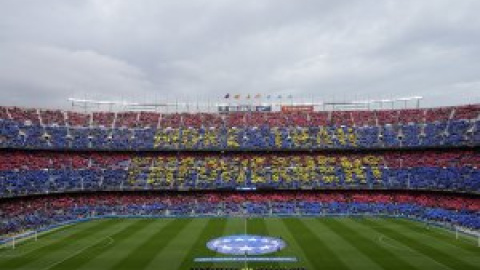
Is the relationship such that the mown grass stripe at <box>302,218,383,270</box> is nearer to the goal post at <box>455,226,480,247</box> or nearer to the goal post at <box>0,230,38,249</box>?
the goal post at <box>455,226,480,247</box>

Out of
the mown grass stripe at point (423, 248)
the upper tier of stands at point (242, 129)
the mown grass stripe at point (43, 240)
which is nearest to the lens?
the mown grass stripe at point (423, 248)

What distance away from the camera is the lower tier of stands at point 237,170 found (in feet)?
232

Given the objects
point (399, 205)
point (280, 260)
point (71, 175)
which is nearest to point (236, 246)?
point (280, 260)

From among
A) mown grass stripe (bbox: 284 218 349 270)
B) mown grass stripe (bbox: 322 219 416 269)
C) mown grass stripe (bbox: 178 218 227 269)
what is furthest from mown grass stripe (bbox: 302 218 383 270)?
mown grass stripe (bbox: 178 218 227 269)

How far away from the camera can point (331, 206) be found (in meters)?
71.6

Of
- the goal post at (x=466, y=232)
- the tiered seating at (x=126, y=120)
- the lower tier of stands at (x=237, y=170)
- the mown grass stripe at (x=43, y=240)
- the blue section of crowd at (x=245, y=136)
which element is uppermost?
the tiered seating at (x=126, y=120)

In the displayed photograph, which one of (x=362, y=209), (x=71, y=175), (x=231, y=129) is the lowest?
(x=362, y=209)

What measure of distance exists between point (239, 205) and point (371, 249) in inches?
1209

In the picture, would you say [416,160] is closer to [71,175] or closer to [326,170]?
[326,170]

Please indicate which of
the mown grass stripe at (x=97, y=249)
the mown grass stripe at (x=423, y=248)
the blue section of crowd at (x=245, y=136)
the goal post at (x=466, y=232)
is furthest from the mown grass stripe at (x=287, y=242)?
the blue section of crowd at (x=245, y=136)

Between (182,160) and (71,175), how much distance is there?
64.6 ft

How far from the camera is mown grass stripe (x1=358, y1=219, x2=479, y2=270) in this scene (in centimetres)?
3944

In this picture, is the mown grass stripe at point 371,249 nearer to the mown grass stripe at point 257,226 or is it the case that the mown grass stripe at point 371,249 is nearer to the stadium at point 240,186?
the stadium at point 240,186

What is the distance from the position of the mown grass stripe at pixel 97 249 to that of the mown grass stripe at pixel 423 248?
104 ft
